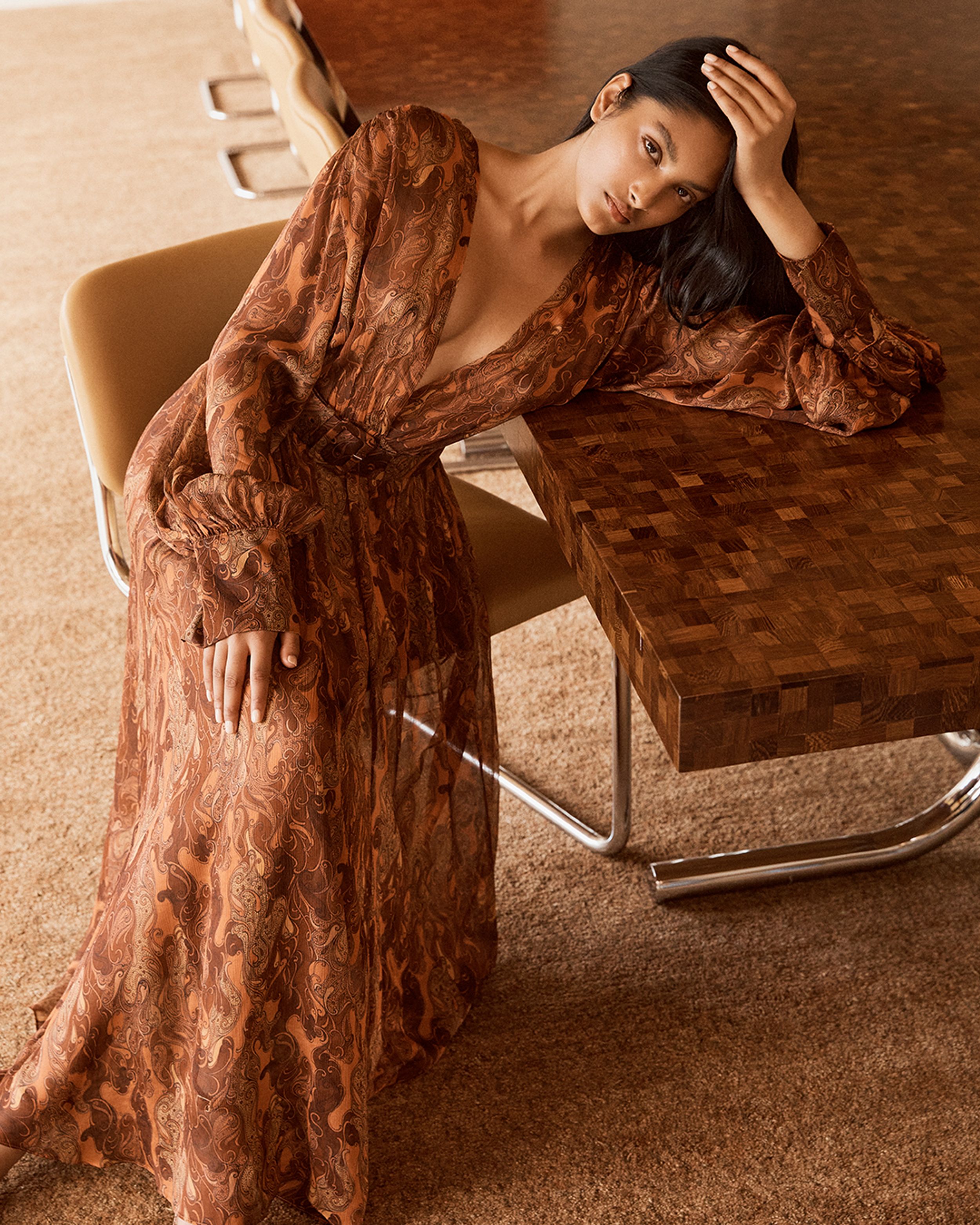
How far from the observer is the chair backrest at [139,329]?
5.31ft

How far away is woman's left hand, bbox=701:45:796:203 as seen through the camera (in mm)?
1203

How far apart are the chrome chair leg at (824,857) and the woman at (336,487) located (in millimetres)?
540

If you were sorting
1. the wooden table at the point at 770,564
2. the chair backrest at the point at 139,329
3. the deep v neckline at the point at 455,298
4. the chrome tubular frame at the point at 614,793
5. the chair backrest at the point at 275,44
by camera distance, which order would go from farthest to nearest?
the chair backrest at the point at 275,44 < the chrome tubular frame at the point at 614,793 < the chair backrest at the point at 139,329 < the deep v neckline at the point at 455,298 < the wooden table at the point at 770,564

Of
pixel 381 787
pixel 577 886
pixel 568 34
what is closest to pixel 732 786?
pixel 577 886

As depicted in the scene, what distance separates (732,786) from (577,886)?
1.02ft

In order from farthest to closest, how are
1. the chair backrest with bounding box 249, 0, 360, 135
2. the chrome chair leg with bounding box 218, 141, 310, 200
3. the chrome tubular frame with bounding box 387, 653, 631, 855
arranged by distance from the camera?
the chrome chair leg with bounding box 218, 141, 310, 200 < the chair backrest with bounding box 249, 0, 360, 135 < the chrome tubular frame with bounding box 387, 653, 631, 855

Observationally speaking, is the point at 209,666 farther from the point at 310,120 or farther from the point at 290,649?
the point at 310,120

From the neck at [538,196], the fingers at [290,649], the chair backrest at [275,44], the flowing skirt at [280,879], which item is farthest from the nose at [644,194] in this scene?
the chair backrest at [275,44]

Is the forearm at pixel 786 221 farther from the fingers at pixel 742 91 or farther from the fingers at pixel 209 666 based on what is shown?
the fingers at pixel 209 666

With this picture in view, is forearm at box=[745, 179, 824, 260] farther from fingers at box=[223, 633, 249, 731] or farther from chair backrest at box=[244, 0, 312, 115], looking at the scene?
chair backrest at box=[244, 0, 312, 115]

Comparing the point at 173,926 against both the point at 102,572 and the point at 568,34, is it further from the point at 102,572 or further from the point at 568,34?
the point at 568,34

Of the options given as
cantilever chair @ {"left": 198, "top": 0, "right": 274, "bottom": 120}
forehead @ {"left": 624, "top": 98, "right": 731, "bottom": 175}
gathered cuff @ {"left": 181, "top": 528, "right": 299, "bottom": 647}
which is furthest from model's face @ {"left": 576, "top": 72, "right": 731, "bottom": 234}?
cantilever chair @ {"left": 198, "top": 0, "right": 274, "bottom": 120}

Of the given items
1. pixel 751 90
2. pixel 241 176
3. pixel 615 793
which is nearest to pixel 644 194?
pixel 751 90

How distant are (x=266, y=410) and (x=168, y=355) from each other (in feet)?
1.38
